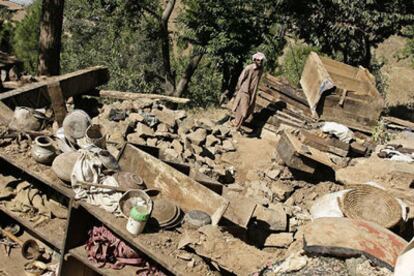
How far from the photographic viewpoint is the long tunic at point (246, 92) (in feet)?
30.1

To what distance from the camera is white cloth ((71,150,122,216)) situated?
4.83m

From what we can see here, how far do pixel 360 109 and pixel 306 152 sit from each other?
2433 millimetres

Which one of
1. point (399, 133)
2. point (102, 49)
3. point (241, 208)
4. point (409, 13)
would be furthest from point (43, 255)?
point (102, 49)

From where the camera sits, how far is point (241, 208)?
5.36 m

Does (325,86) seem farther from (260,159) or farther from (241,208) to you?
(241,208)

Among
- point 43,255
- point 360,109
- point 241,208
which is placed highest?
point 360,109

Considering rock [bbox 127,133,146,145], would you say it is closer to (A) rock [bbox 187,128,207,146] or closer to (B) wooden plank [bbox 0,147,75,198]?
(A) rock [bbox 187,128,207,146]

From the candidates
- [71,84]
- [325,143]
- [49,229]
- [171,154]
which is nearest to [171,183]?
[49,229]

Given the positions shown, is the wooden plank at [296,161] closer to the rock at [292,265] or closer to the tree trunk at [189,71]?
the rock at [292,265]

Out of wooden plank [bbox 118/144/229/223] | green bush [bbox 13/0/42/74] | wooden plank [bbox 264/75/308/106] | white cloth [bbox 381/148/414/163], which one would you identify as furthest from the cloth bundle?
green bush [bbox 13/0/42/74]

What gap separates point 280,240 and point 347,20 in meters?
9.75

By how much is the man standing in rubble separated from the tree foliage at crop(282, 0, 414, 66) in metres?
5.45

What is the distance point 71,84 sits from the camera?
7848mm

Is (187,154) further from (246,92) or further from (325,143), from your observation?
(325,143)
